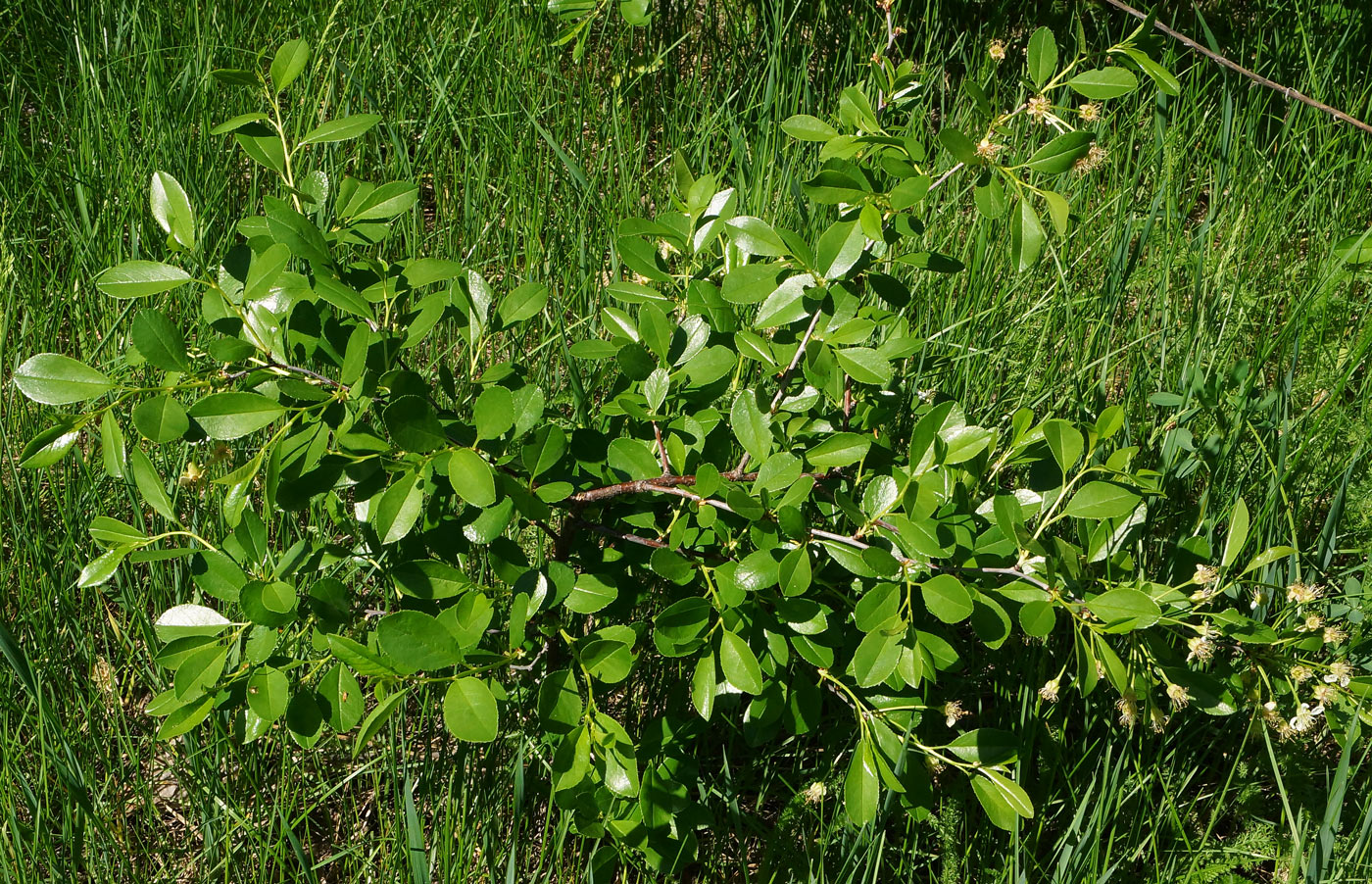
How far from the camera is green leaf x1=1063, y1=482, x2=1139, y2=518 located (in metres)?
1.23

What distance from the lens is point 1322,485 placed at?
→ 6.57ft

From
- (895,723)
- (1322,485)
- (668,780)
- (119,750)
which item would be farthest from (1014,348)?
(119,750)

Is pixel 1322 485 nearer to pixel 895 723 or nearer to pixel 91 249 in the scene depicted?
pixel 895 723

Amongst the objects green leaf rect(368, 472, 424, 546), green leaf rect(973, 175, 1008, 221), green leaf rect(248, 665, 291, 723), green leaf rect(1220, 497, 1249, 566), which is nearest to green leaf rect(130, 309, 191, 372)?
green leaf rect(368, 472, 424, 546)

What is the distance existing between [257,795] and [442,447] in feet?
2.94

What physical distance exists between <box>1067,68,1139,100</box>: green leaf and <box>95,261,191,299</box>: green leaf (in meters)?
1.04

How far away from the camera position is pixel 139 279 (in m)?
1.21

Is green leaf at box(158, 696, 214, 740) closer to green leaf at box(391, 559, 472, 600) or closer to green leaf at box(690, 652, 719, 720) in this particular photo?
green leaf at box(391, 559, 472, 600)

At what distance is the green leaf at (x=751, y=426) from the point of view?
4.07 ft

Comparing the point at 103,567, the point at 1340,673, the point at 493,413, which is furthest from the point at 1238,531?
the point at 103,567

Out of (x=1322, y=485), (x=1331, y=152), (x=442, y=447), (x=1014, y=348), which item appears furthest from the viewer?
(x=1331, y=152)

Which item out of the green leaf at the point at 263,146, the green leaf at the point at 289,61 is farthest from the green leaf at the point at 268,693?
the green leaf at the point at 289,61

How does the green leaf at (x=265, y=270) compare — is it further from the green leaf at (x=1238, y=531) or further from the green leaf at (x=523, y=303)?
the green leaf at (x=1238, y=531)

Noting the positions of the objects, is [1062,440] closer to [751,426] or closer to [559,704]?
[751,426]
